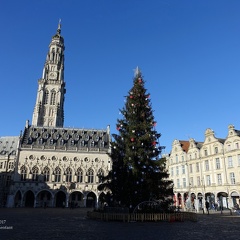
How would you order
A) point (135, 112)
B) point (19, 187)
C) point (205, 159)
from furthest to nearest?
point (19, 187), point (205, 159), point (135, 112)

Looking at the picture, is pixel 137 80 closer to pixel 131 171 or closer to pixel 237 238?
pixel 131 171

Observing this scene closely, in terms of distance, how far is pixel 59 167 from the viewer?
2443 inches

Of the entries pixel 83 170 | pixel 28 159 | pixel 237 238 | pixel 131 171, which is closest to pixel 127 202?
pixel 131 171

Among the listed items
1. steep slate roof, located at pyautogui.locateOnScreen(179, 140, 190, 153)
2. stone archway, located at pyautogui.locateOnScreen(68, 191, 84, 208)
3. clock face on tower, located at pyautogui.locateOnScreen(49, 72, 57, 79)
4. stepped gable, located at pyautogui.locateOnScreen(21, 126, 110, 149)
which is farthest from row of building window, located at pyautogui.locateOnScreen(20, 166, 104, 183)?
clock face on tower, located at pyautogui.locateOnScreen(49, 72, 57, 79)

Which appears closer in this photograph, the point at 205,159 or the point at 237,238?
the point at 237,238

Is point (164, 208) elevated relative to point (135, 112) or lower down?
lower down

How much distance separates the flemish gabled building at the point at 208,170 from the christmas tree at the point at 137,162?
63.9 feet

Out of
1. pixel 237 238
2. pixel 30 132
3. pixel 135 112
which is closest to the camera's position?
pixel 237 238

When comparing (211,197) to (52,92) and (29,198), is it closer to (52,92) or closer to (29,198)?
(29,198)

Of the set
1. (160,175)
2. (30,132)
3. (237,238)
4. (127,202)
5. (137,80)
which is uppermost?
(30,132)

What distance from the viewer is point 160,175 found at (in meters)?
23.7

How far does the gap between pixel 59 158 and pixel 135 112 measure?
1660 inches

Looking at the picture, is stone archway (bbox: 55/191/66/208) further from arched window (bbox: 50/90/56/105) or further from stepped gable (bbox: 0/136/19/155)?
arched window (bbox: 50/90/56/105)

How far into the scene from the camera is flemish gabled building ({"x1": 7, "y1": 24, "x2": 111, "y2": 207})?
5938cm
